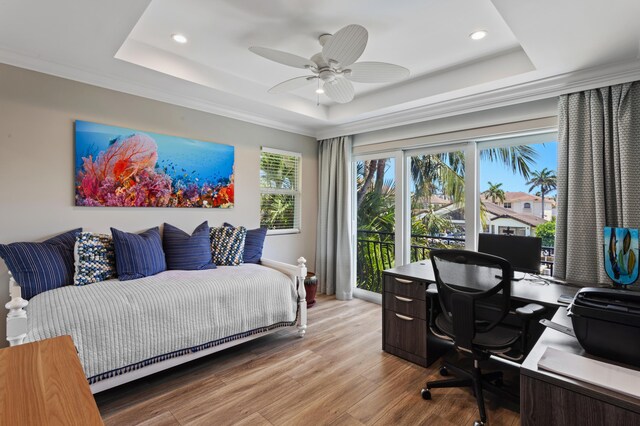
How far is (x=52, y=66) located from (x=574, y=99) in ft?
14.0

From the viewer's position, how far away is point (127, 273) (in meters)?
2.63

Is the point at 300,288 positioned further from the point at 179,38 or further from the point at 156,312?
the point at 179,38

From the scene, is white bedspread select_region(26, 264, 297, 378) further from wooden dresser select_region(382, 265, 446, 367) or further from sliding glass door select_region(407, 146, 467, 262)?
sliding glass door select_region(407, 146, 467, 262)

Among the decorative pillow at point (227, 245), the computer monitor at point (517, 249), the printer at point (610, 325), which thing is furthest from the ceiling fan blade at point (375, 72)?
the decorative pillow at point (227, 245)

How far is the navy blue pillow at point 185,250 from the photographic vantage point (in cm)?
305

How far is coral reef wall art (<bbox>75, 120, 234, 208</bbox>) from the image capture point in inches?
109

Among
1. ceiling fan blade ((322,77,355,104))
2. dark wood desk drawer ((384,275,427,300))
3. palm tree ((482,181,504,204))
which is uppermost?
ceiling fan blade ((322,77,355,104))

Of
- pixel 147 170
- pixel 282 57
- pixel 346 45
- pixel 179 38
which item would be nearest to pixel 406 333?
pixel 346 45

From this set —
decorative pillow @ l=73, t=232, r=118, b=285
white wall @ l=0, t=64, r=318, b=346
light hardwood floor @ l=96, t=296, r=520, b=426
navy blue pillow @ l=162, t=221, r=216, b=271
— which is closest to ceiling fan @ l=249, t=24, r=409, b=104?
white wall @ l=0, t=64, r=318, b=346

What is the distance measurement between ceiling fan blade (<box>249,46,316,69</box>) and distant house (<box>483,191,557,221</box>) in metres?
2.36

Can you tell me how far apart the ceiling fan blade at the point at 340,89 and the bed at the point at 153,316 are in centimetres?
164

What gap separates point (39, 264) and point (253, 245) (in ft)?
6.05

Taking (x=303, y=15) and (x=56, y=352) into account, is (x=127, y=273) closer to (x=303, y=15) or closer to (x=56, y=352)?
(x=56, y=352)

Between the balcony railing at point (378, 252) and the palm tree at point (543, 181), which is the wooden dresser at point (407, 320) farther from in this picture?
the palm tree at point (543, 181)
